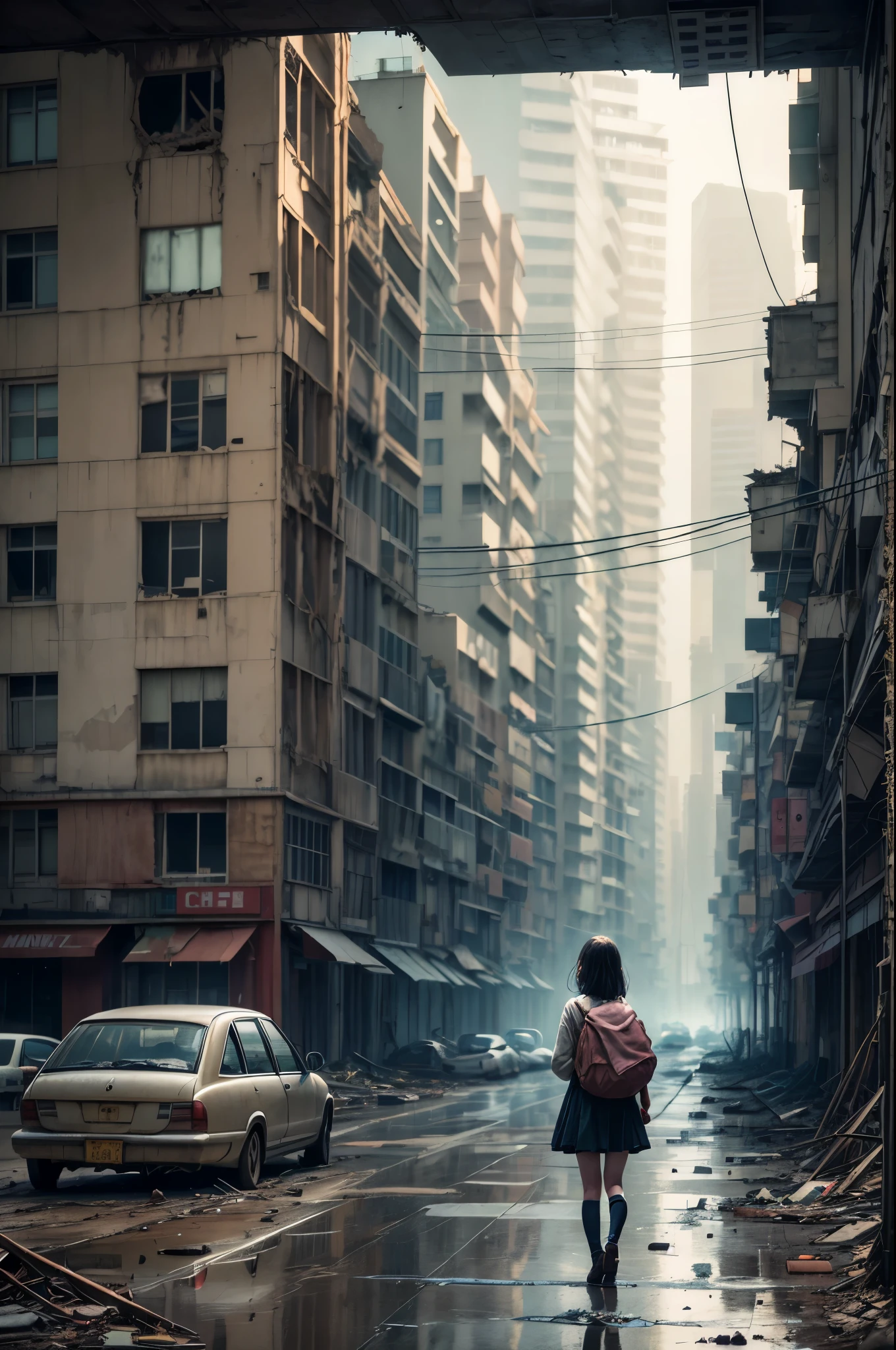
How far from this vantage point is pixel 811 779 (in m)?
46.5

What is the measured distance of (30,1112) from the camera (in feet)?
47.4

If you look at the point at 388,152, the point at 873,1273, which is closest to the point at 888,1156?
the point at 873,1273

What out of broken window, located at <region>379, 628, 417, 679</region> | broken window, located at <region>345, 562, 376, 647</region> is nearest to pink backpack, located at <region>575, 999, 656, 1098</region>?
broken window, located at <region>345, 562, 376, 647</region>

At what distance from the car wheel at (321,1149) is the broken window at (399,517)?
4100cm

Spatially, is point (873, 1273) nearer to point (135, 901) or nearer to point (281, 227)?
point (135, 901)

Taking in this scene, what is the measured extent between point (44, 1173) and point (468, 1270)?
5.93 meters

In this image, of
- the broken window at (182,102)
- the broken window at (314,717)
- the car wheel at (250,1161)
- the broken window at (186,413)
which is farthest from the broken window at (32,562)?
the car wheel at (250,1161)

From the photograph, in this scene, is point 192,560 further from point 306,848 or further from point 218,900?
point 218,900

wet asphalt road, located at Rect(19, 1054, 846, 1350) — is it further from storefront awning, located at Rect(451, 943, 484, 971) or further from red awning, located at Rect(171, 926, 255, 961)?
storefront awning, located at Rect(451, 943, 484, 971)

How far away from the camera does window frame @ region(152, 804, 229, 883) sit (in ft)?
140

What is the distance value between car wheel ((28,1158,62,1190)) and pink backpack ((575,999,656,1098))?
666cm

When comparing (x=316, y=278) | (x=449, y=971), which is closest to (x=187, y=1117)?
(x=316, y=278)

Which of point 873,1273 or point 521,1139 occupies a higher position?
point 873,1273

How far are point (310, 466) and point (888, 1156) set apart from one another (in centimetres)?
4054
